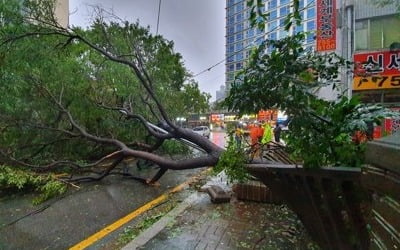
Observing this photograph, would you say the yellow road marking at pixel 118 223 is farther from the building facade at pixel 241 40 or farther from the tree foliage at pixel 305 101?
the tree foliage at pixel 305 101

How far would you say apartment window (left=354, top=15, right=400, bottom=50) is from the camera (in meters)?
12.4

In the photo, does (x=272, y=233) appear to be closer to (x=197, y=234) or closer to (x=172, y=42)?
(x=197, y=234)

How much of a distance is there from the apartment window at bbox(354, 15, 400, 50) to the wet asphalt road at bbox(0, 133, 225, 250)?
909 centimetres

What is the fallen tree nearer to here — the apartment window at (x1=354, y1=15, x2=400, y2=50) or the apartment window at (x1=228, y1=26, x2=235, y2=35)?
the apartment window at (x1=354, y1=15, x2=400, y2=50)

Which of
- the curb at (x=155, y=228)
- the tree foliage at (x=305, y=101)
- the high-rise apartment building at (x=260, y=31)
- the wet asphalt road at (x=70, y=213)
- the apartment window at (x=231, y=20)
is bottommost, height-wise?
the wet asphalt road at (x=70, y=213)

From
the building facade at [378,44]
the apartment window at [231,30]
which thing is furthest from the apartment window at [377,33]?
the apartment window at [231,30]

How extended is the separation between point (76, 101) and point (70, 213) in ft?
16.2

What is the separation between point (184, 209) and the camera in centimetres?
632

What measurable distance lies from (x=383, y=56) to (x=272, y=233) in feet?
30.8

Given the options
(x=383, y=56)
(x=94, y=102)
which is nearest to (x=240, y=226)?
(x=94, y=102)

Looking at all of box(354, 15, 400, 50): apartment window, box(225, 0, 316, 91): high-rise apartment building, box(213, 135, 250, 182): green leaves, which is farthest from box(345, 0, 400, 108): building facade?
box(213, 135, 250, 182): green leaves

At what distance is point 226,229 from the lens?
5.11 meters

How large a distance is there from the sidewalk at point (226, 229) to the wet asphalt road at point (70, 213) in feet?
5.52

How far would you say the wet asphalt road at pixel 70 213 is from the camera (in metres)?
5.88
